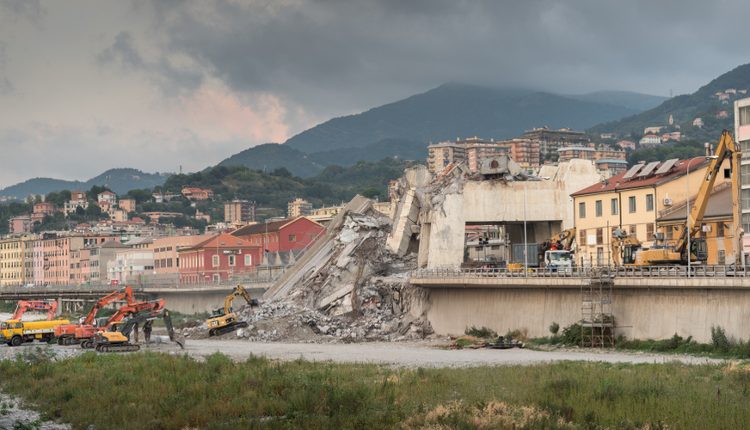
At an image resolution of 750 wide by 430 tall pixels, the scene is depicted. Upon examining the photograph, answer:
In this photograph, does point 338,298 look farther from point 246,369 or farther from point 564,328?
point 246,369

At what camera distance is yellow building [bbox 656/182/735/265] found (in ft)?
250

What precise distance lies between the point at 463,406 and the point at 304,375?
500 inches

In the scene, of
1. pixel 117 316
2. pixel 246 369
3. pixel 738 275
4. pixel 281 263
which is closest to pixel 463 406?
pixel 246 369

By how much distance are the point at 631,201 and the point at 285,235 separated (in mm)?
87871

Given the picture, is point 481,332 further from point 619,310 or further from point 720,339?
point 720,339

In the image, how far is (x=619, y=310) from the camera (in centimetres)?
7075

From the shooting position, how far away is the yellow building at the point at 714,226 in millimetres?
76062

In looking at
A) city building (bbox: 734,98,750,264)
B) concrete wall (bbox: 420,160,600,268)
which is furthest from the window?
concrete wall (bbox: 420,160,600,268)

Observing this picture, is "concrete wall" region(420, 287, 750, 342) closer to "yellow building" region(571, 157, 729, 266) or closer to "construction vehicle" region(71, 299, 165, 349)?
"yellow building" region(571, 157, 729, 266)

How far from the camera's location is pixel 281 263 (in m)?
150

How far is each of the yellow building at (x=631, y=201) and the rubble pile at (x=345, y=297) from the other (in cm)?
1356

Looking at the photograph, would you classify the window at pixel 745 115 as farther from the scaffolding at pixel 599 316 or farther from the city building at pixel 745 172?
the scaffolding at pixel 599 316

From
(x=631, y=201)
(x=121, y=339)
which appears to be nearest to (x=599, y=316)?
(x=631, y=201)

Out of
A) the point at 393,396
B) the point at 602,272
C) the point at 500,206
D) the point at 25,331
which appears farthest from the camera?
the point at 500,206
